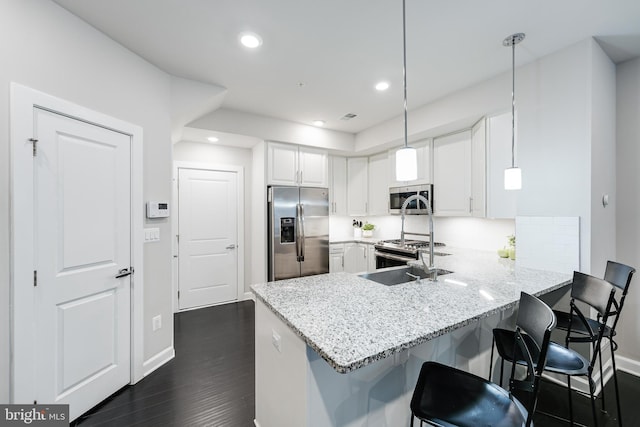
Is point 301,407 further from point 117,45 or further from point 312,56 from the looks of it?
point 117,45

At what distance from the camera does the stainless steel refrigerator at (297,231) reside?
12.1 feet

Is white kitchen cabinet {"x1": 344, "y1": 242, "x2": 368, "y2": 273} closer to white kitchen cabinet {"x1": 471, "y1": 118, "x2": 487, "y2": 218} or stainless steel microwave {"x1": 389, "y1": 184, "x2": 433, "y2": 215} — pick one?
stainless steel microwave {"x1": 389, "y1": 184, "x2": 433, "y2": 215}

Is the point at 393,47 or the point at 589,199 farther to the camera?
the point at 393,47

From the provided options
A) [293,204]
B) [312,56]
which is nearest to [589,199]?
[312,56]

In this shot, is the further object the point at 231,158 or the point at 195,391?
the point at 231,158

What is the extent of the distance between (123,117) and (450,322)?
8.68ft

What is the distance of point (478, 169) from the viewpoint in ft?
9.66

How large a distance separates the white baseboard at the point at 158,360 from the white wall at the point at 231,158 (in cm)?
160

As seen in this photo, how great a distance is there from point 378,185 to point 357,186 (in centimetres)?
40

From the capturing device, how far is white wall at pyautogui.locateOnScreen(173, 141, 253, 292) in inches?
150

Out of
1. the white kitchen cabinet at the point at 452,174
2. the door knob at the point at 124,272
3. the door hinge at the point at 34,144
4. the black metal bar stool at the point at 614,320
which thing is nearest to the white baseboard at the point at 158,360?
the door knob at the point at 124,272

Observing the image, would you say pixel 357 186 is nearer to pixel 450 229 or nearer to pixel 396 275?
pixel 450 229

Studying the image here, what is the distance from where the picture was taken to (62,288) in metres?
1.76

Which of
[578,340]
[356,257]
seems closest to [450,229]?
[356,257]
